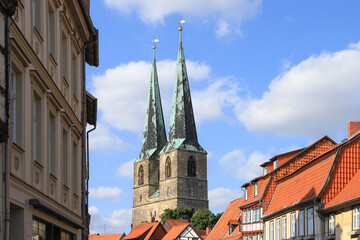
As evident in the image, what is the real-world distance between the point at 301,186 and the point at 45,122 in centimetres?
2248

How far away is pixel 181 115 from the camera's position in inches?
5581

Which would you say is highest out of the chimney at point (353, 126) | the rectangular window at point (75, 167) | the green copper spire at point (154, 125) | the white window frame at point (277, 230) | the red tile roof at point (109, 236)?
the green copper spire at point (154, 125)

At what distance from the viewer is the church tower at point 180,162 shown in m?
142

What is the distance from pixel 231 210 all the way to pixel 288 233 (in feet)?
85.6

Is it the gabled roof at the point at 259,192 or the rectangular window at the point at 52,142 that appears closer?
the rectangular window at the point at 52,142

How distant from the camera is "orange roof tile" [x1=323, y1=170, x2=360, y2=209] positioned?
28.6 m

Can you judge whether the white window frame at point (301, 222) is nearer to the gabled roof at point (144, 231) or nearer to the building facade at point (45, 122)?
the building facade at point (45, 122)

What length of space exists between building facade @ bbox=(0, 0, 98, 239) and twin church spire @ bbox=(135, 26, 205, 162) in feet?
395

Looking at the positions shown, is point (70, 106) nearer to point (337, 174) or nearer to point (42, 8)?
point (42, 8)

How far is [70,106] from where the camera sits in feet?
59.7

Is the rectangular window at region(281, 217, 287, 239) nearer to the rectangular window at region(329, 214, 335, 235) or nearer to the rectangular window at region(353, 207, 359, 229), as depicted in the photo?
the rectangular window at region(329, 214, 335, 235)

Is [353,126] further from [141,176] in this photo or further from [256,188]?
[141,176]

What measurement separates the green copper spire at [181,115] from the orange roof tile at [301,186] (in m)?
100

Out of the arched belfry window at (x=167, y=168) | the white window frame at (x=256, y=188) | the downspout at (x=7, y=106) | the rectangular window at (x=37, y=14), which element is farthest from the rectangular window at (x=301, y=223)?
the arched belfry window at (x=167, y=168)
